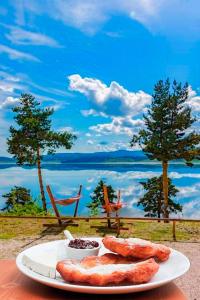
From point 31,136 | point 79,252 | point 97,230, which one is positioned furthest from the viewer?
point 31,136

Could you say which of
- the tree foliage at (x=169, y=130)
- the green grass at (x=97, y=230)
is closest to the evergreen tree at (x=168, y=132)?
the tree foliage at (x=169, y=130)

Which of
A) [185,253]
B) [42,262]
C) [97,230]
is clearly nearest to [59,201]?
[97,230]

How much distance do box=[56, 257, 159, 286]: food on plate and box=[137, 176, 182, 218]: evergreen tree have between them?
24511mm

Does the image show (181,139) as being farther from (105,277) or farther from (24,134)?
(105,277)

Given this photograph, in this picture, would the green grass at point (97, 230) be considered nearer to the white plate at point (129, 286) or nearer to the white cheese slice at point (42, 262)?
the white cheese slice at point (42, 262)

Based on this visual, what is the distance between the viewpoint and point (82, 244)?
62.7 inches

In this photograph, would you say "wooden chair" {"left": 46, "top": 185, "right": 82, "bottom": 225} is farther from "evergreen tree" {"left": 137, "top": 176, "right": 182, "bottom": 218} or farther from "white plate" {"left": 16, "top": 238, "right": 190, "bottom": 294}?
"evergreen tree" {"left": 137, "top": 176, "right": 182, "bottom": 218}

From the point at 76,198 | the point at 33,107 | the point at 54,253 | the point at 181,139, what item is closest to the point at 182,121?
the point at 181,139

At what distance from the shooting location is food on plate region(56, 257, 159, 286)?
1.32 metres

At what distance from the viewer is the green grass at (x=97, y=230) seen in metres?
7.41

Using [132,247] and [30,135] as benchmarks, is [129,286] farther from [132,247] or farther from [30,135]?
[30,135]

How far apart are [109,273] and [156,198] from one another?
2504cm

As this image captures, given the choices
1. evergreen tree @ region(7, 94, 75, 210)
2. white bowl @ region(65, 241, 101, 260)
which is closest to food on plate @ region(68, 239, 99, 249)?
white bowl @ region(65, 241, 101, 260)

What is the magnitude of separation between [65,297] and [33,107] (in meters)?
21.0
